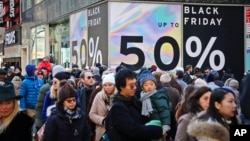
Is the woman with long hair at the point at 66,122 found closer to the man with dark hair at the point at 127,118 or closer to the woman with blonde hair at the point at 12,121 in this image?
the man with dark hair at the point at 127,118

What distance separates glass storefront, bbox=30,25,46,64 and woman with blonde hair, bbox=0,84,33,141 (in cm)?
2907

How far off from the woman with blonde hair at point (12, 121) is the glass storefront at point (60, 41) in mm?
22580

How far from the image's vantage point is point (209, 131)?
15.3 feet

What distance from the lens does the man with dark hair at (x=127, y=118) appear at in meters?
5.57

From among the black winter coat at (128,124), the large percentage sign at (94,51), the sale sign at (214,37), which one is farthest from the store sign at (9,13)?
the black winter coat at (128,124)

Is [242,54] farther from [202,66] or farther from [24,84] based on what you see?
[24,84]

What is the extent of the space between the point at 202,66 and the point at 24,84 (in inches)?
448

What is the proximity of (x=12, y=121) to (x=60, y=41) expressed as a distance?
1003 inches

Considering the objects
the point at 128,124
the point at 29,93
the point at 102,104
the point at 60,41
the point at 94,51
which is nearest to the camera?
the point at 128,124

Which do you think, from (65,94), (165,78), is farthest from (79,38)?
(65,94)

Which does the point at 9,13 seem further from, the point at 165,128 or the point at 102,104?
the point at 165,128

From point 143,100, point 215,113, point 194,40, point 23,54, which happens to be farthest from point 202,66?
point 23,54

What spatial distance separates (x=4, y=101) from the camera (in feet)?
17.7

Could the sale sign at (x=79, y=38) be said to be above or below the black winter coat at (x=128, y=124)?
above
